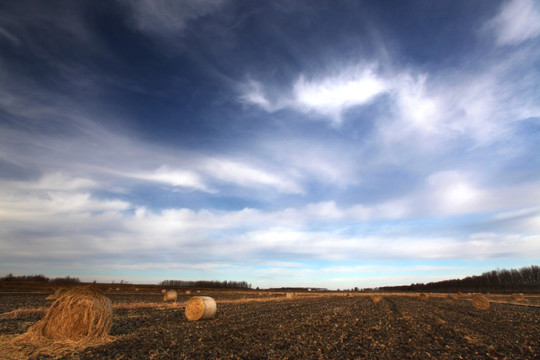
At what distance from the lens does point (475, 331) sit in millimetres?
15094

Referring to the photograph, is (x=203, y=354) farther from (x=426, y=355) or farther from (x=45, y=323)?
(x=426, y=355)

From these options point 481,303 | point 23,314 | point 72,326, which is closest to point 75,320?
point 72,326

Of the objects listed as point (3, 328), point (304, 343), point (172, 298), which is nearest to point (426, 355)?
point (304, 343)

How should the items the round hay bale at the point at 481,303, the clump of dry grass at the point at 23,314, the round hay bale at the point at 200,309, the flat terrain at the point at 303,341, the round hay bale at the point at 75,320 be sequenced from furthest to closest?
the round hay bale at the point at 481,303, the round hay bale at the point at 200,309, the clump of dry grass at the point at 23,314, the round hay bale at the point at 75,320, the flat terrain at the point at 303,341

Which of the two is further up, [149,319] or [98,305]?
[98,305]

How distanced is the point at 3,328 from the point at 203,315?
372 inches

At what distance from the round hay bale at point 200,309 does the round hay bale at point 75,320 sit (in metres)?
6.03

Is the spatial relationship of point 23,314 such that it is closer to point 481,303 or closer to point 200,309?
point 200,309

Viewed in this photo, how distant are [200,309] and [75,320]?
7.40 meters

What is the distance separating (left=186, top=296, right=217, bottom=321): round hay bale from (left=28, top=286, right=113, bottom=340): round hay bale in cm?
603

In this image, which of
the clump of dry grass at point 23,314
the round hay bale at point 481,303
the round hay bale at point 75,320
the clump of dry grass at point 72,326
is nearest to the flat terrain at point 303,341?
the clump of dry grass at point 72,326

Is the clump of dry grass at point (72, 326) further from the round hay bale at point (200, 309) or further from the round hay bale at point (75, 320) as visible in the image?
the round hay bale at point (200, 309)

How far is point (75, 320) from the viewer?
11578 mm

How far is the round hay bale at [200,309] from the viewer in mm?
17375
